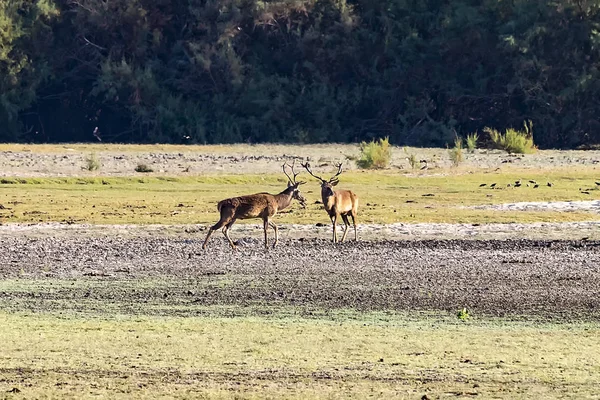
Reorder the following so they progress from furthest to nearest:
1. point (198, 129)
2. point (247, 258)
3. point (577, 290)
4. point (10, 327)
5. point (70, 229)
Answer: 1. point (198, 129)
2. point (70, 229)
3. point (247, 258)
4. point (577, 290)
5. point (10, 327)

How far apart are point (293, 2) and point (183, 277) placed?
1289 inches

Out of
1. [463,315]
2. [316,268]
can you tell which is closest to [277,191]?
[316,268]

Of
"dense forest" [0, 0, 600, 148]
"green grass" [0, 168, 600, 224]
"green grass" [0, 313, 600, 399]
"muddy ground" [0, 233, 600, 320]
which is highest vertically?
"dense forest" [0, 0, 600, 148]

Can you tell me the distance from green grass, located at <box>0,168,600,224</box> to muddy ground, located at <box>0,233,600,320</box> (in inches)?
102

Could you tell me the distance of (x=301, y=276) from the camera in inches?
602

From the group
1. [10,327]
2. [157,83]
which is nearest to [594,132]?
[157,83]

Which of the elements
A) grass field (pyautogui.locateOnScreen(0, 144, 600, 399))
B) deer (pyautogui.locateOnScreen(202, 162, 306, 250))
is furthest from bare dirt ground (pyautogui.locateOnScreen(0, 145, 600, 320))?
deer (pyautogui.locateOnScreen(202, 162, 306, 250))

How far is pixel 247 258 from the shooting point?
17.1 m

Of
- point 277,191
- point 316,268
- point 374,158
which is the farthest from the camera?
point 374,158

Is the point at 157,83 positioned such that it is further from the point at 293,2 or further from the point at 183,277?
the point at 183,277

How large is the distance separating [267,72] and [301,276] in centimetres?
3315

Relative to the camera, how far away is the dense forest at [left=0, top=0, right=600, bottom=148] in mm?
44781

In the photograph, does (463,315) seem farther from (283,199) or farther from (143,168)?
(143,168)

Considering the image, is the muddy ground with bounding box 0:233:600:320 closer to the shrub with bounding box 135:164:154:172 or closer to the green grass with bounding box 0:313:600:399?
the green grass with bounding box 0:313:600:399
